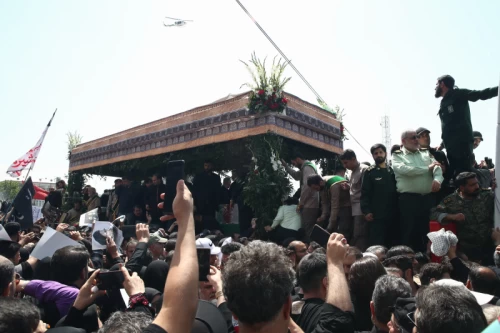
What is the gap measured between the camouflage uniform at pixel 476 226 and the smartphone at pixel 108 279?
170 inches

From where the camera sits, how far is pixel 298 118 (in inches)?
339

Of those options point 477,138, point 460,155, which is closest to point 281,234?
point 460,155

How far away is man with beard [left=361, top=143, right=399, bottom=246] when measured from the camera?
6.25 meters

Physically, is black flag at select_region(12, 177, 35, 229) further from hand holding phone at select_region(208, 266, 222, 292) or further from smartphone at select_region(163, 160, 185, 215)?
hand holding phone at select_region(208, 266, 222, 292)

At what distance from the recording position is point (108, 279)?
2633mm

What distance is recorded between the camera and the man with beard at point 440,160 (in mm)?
6496

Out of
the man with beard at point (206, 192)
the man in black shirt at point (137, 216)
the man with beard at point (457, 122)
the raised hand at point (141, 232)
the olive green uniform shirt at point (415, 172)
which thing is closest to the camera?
the raised hand at point (141, 232)

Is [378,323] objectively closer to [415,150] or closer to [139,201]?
[415,150]

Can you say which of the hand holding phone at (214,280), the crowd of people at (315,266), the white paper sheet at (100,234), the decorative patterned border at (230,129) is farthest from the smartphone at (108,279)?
the decorative patterned border at (230,129)

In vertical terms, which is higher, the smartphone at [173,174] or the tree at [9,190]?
the tree at [9,190]

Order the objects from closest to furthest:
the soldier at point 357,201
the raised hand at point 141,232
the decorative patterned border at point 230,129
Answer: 1. the raised hand at point 141,232
2. the soldier at point 357,201
3. the decorative patterned border at point 230,129

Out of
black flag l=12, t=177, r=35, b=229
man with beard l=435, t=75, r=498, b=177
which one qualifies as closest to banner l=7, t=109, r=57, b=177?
black flag l=12, t=177, r=35, b=229

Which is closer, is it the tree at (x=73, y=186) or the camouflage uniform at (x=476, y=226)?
the camouflage uniform at (x=476, y=226)

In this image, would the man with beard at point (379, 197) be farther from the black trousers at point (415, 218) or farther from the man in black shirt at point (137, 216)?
the man in black shirt at point (137, 216)
